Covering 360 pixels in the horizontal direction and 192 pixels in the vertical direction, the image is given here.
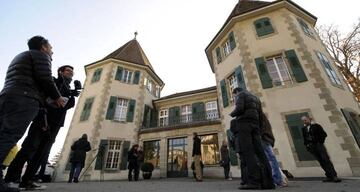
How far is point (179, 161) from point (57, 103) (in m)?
13.2

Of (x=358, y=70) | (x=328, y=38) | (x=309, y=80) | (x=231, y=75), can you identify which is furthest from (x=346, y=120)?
(x=328, y=38)

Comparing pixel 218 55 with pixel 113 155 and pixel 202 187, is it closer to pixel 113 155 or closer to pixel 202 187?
pixel 113 155

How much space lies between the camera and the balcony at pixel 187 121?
596 inches

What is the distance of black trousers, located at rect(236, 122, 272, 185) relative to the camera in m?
3.26

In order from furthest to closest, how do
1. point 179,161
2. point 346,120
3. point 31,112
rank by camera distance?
point 179,161
point 346,120
point 31,112

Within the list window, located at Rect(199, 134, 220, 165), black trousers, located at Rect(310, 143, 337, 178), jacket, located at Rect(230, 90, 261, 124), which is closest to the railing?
window, located at Rect(199, 134, 220, 165)

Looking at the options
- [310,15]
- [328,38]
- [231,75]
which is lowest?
[231,75]

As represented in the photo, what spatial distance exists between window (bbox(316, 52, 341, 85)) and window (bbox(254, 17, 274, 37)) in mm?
3037

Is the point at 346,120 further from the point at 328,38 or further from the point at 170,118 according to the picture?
the point at 328,38

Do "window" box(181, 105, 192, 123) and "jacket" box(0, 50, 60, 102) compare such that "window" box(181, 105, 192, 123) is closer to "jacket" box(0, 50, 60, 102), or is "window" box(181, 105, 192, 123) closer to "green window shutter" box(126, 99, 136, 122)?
"green window shutter" box(126, 99, 136, 122)

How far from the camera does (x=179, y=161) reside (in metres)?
15.0

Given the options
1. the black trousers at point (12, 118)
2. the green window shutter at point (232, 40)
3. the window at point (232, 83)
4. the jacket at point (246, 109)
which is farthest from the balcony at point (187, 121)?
the black trousers at point (12, 118)

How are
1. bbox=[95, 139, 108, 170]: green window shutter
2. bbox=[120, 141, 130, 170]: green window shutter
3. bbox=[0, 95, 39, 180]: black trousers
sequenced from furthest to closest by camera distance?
bbox=[120, 141, 130, 170]: green window shutter < bbox=[95, 139, 108, 170]: green window shutter < bbox=[0, 95, 39, 180]: black trousers

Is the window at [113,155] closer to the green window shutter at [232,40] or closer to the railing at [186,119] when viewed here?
the railing at [186,119]
